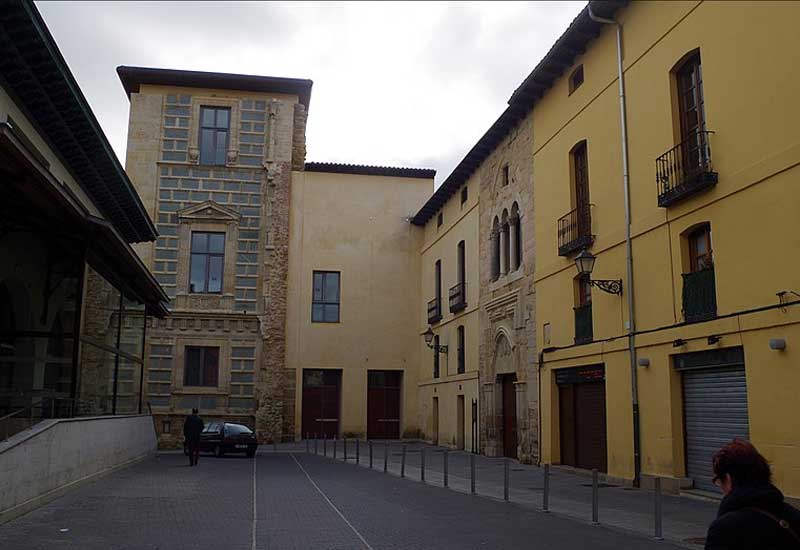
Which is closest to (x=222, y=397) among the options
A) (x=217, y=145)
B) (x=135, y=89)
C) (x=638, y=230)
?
(x=217, y=145)

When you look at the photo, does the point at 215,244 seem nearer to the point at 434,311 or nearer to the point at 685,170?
the point at 434,311

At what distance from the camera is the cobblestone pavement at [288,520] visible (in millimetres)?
9500

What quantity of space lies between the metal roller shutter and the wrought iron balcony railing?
13.0ft

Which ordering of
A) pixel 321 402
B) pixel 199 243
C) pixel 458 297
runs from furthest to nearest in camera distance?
pixel 321 402 < pixel 199 243 < pixel 458 297

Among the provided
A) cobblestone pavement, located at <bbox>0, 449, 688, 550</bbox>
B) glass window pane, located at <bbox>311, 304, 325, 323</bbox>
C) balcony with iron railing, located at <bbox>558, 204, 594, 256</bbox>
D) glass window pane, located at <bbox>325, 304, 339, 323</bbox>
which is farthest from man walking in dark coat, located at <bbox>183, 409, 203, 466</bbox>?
glass window pane, located at <bbox>325, 304, 339, 323</bbox>

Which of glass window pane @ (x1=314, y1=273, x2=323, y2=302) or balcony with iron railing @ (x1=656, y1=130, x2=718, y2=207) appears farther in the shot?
glass window pane @ (x1=314, y1=273, x2=323, y2=302)

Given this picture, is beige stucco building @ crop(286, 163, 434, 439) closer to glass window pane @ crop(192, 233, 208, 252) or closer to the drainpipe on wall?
glass window pane @ crop(192, 233, 208, 252)

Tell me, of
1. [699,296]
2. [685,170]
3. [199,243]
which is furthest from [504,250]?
[199,243]

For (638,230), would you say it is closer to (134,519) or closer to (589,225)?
(589,225)

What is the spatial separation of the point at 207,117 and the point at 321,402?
14.0 metres

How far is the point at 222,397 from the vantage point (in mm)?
33781

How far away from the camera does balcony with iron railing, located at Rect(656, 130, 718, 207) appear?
1441 centimetres

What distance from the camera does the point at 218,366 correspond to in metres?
34.2

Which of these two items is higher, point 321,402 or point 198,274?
point 198,274
